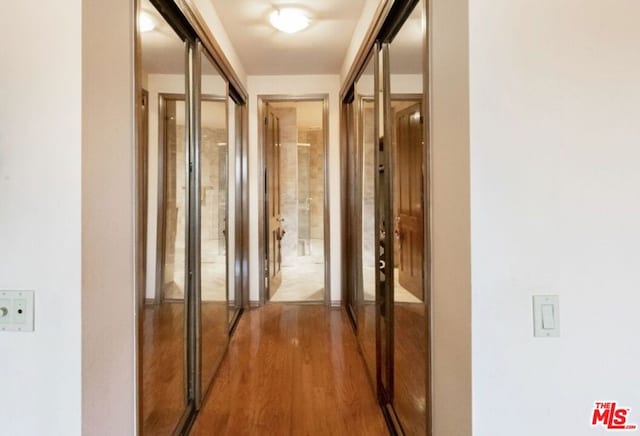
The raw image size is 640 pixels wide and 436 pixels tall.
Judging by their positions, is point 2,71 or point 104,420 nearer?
point 2,71

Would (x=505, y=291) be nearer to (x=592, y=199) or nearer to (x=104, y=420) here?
(x=592, y=199)

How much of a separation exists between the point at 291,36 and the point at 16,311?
9.85 ft

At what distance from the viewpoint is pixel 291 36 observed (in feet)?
11.0

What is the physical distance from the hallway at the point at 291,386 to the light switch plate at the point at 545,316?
1.38 meters

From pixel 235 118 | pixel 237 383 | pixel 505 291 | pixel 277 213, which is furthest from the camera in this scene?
pixel 277 213

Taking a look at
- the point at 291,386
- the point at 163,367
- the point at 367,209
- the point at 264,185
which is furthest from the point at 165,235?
the point at 264,185

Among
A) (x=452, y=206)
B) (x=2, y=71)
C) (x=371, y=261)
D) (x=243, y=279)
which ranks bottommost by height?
(x=243, y=279)

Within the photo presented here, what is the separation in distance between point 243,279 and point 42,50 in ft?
11.1

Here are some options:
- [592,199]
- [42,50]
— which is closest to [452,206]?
[592,199]

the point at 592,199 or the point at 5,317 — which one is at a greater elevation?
the point at 592,199

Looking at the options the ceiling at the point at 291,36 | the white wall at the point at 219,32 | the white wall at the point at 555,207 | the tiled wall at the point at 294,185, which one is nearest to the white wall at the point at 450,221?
the white wall at the point at 555,207

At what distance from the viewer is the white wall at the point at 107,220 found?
1.11m

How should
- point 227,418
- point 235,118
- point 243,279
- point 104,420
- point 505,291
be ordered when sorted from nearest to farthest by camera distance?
point 505,291 → point 104,420 → point 227,418 → point 235,118 → point 243,279

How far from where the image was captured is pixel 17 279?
3.60 ft
